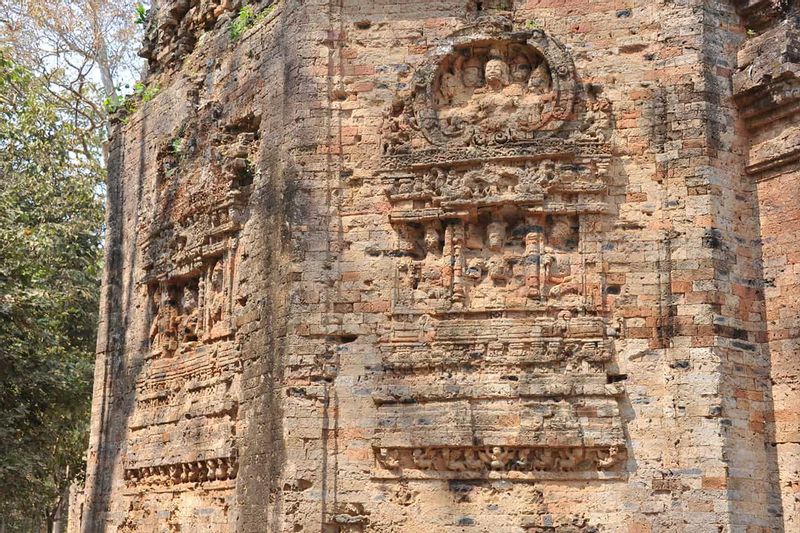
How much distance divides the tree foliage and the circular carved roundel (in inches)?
316

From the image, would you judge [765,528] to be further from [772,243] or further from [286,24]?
[286,24]

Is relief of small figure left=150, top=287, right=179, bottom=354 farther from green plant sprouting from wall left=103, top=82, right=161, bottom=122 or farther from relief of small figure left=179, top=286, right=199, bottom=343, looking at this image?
green plant sprouting from wall left=103, top=82, right=161, bottom=122

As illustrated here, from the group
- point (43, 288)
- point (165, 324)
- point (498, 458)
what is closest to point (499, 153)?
point (498, 458)

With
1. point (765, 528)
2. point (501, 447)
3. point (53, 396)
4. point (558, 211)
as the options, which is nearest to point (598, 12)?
point (558, 211)

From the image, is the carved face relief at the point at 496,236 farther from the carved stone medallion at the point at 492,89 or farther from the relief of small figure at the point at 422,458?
the relief of small figure at the point at 422,458

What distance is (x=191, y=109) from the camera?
40.5 feet

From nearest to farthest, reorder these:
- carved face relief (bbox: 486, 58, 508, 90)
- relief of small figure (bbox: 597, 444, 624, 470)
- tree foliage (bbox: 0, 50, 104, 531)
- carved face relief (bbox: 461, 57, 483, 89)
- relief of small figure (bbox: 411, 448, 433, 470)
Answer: relief of small figure (bbox: 597, 444, 624, 470) < relief of small figure (bbox: 411, 448, 433, 470) < carved face relief (bbox: 486, 58, 508, 90) < carved face relief (bbox: 461, 57, 483, 89) < tree foliage (bbox: 0, 50, 104, 531)

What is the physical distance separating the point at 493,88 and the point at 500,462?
369 cm

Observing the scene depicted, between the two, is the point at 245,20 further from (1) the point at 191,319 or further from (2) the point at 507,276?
(2) the point at 507,276

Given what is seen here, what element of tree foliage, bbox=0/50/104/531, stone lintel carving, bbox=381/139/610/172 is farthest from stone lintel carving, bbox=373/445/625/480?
tree foliage, bbox=0/50/104/531

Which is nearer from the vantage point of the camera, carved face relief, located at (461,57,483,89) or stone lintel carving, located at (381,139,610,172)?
stone lintel carving, located at (381,139,610,172)

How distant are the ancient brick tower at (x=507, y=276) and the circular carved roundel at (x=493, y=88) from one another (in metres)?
0.02

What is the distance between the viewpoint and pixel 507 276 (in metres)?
9.71

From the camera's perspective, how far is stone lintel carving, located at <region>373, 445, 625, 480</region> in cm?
906
